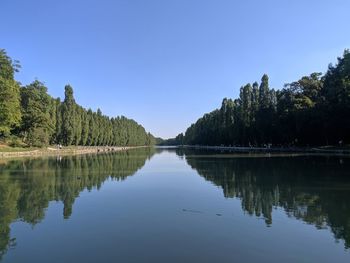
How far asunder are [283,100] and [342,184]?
2264 inches

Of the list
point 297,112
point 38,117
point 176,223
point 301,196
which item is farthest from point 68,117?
point 176,223

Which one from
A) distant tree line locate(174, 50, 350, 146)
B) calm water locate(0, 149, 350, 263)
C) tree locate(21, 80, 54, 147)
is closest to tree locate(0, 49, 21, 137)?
tree locate(21, 80, 54, 147)

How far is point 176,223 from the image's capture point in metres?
10.8

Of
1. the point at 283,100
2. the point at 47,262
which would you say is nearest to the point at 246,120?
the point at 283,100

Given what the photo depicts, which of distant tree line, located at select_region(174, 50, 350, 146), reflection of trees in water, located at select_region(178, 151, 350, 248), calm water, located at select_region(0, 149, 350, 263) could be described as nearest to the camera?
calm water, located at select_region(0, 149, 350, 263)

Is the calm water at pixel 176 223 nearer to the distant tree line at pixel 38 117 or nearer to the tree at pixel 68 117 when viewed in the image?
the distant tree line at pixel 38 117

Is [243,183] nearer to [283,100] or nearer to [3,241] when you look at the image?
[3,241]

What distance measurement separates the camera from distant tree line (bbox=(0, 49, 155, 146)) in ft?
153

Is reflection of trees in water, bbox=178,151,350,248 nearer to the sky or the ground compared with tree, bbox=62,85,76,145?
nearer to the ground

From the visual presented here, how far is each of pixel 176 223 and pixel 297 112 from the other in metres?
57.4

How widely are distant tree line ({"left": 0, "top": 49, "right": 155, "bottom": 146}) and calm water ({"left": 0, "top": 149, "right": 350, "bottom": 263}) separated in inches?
1209

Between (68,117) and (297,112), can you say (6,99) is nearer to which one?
(68,117)

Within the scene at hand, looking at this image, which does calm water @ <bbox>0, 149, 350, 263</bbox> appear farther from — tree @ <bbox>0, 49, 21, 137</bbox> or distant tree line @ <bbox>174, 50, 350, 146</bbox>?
distant tree line @ <bbox>174, 50, 350, 146</bbox>

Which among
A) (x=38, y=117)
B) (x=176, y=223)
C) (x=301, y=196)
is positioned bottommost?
(x=176, y=223)
